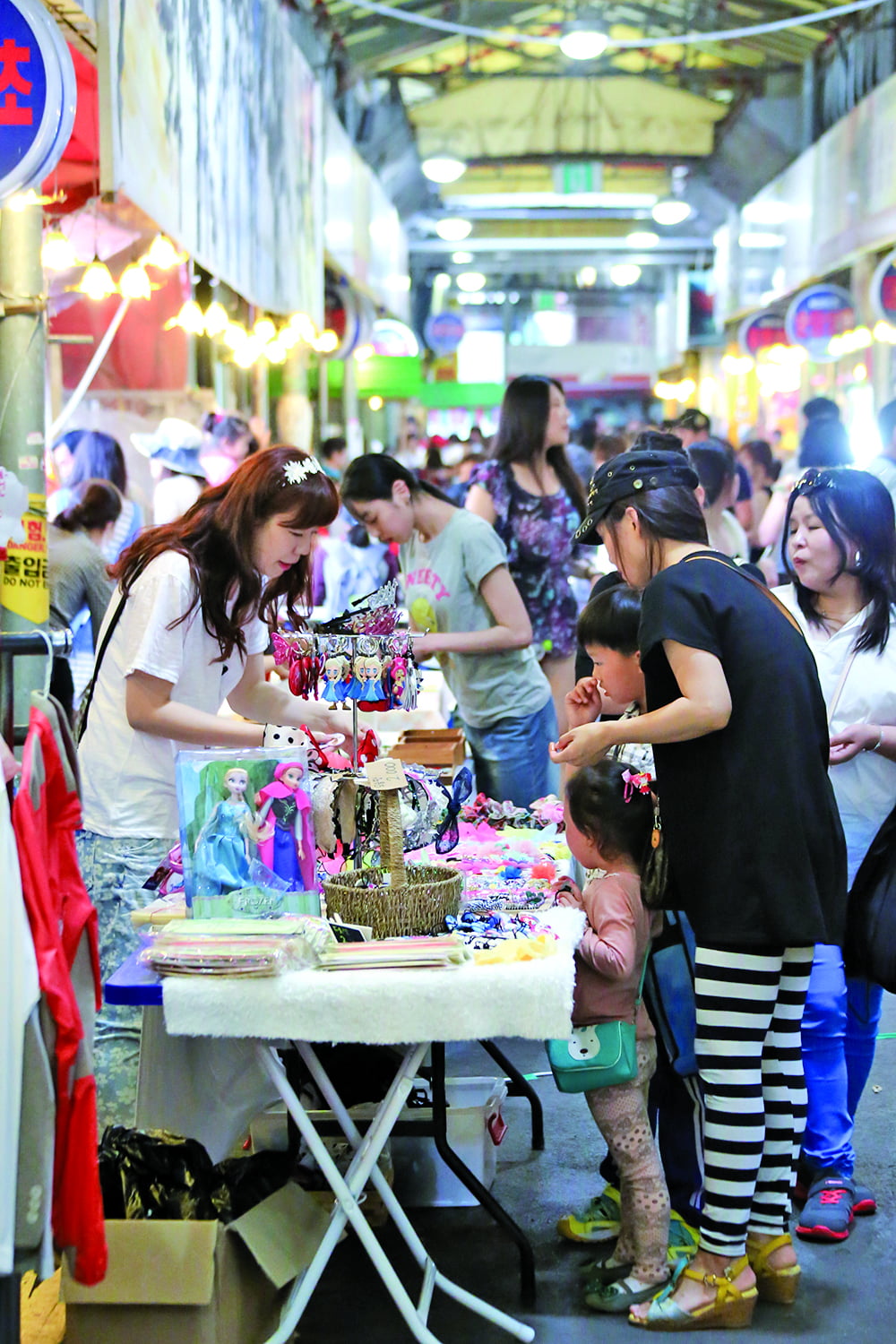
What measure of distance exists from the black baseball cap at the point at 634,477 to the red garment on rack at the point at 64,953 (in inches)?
44.0

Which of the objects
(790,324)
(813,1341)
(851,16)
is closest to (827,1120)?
(813,1341)

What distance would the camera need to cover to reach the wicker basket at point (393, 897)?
101 inches

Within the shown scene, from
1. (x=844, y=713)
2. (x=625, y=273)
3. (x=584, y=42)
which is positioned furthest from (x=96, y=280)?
(x=625, y=273)

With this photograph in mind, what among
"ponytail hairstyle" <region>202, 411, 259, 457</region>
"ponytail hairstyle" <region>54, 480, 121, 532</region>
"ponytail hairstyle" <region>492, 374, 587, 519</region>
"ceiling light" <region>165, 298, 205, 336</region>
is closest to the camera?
"ponytail hairstyle" <region>492, 374, 587, 519</region>

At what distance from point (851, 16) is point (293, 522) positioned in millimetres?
14125

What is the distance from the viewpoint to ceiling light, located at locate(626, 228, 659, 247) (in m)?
27.2

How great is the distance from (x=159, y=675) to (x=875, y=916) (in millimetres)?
1573

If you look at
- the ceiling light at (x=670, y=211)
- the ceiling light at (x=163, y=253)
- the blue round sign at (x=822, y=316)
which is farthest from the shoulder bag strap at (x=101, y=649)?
the ceiling light at (x=670, y=211)

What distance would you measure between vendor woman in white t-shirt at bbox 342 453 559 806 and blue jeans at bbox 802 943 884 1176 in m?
1.37

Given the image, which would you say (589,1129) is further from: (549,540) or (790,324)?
(790,324)

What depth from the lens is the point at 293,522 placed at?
10.3ft

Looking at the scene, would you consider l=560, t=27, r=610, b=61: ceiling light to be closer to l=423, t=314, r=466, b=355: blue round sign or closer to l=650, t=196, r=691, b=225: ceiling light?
l=650, t=196, r=691, b=225: ceiling light

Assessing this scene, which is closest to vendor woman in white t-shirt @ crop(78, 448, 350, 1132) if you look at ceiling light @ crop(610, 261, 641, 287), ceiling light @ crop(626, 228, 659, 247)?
ceiling light @ crop(626, 228, 659, 247)

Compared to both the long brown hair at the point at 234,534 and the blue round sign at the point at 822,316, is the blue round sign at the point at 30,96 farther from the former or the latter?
the blue round sign at the point at 822,316
